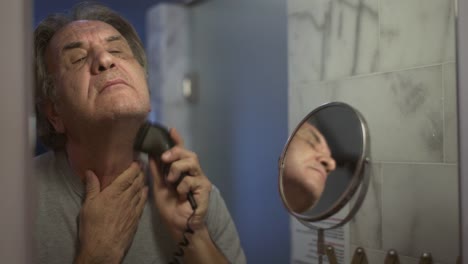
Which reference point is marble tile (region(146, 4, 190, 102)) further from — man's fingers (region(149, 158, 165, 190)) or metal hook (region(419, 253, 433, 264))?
metal hook (region(419, 253, 433, 264))

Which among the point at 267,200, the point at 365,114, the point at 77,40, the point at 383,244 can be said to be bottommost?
the point at 383,244

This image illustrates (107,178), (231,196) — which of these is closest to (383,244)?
(231,196)

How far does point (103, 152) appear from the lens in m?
0.86

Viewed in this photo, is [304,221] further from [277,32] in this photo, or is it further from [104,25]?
[104,25]

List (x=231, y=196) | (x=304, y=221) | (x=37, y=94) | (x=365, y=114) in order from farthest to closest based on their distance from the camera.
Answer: (x=365, y=114) < (x=304, y=221) < (x=231, y=196) < (x=37, y=94)

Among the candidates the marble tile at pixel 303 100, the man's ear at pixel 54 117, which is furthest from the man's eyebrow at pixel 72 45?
the marble tile at pixel 303 100

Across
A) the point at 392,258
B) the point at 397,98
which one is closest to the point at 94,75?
the point at 397,98

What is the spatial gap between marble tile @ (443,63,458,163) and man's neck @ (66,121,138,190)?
0.87m

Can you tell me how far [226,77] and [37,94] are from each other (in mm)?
427

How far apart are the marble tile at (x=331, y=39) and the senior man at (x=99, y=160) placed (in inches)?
18.8

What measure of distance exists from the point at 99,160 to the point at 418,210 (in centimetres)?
91

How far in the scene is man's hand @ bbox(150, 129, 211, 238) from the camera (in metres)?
0.91

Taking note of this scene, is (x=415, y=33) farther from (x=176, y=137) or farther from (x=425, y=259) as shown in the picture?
(x=176, y=137)

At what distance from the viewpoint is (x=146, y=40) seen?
0.90 meters
